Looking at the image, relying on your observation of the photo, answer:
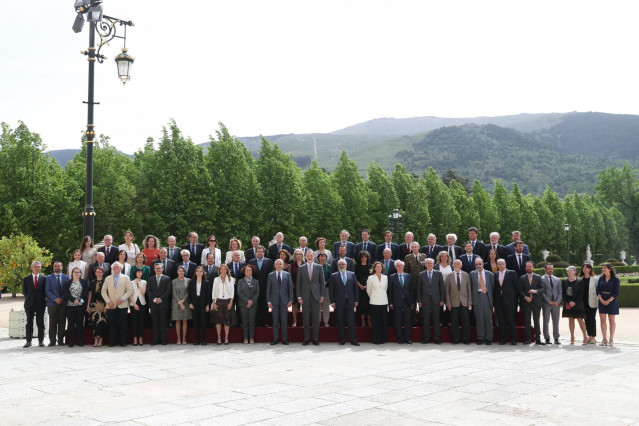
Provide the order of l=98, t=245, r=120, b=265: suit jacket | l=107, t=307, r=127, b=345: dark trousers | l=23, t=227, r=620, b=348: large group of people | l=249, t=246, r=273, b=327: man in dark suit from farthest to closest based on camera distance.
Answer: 1. l=98, t=245, r=120, b=265: suit jacket
2. l=249, t=246, r=273, b=327: man in dark suit
3. l=23, t=227, r=620, b=348: large group of people
4. l=107, t=307, r=127, b=345: dark trousers

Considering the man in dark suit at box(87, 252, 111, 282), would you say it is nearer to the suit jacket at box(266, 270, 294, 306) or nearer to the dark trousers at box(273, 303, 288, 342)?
the suit jacket at box(266, 270, 294, 306)

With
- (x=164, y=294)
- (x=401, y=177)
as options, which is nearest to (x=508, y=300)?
(x=164, y=294)

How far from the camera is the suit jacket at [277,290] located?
46.0 ft

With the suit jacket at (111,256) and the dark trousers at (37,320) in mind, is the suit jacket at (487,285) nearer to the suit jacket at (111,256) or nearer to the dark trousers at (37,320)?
A: the suit jacket at (111,256)

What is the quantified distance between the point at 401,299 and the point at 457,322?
4.64 feet

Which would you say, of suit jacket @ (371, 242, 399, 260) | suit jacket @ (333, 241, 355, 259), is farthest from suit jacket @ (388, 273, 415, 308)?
suit jacket @ (333, 241, 355, 259)

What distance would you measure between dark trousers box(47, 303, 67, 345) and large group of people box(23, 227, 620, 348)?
23 millimetres

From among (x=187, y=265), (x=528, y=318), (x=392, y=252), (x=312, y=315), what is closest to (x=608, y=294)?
(x=528, y=318)

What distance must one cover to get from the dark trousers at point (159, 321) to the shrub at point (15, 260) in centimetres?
1593

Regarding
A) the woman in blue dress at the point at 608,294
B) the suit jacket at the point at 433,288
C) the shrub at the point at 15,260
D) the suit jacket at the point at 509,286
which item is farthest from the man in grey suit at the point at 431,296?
the shrub at the point at 15,260

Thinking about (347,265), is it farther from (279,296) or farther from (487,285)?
(487,285)

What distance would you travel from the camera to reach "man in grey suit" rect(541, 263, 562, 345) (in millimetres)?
14055

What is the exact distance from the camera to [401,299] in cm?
1415

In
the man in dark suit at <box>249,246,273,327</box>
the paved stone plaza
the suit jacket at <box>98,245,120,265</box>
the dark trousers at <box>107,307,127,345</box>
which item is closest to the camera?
the paved stone plaza
